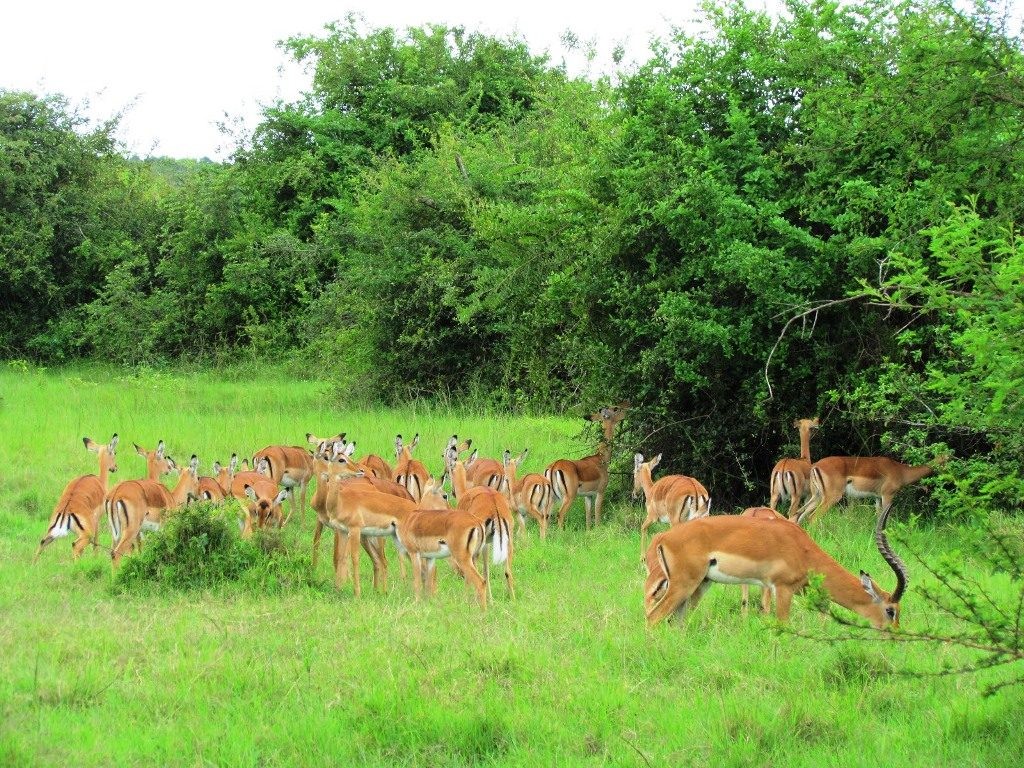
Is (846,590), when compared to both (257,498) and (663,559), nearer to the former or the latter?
(663,559)

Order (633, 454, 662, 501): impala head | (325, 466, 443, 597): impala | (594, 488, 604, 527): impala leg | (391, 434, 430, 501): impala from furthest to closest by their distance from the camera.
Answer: (594, 488, 604, 527): impala leg, (391, 434, 430, 501): impala, (633, 454, 662, 501): impala head, (325, 466, 443, 597): impala

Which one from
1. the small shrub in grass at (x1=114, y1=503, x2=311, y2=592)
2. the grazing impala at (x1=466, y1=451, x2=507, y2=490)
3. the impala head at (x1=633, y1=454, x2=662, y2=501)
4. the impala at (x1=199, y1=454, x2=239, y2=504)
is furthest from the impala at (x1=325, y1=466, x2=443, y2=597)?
the impala head at (x1=633, y1=454, x2=662, y2=501)

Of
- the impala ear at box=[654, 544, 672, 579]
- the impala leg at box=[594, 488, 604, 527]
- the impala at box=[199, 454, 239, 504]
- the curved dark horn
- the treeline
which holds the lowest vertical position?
the impala leg at box=[594, 488, 604, 527]

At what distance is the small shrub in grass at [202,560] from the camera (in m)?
7.42

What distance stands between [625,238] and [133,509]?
454cm

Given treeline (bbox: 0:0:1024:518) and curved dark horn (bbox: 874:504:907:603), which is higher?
treeline (bbox: 0:0:1024:518)

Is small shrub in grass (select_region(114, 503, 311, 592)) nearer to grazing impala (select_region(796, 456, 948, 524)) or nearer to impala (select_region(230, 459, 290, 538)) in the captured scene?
impala (select_region(230, 459, 290, 538))

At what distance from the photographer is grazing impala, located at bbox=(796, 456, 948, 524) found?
9.12 meters

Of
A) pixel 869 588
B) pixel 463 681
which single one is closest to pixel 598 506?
pixel 869 588

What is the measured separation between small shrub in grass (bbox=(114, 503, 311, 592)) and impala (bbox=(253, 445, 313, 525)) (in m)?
2.24

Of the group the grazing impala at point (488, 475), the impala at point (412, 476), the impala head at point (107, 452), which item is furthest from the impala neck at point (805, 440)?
the impala head at point (107, 452)

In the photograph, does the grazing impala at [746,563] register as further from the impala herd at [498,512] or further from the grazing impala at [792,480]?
the grazing impala at [792,480]

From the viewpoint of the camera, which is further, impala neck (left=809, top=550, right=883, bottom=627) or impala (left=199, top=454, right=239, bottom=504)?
impala (left=199, top=454, right=239, bottom=504)

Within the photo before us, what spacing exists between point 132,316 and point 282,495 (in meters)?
12.7
